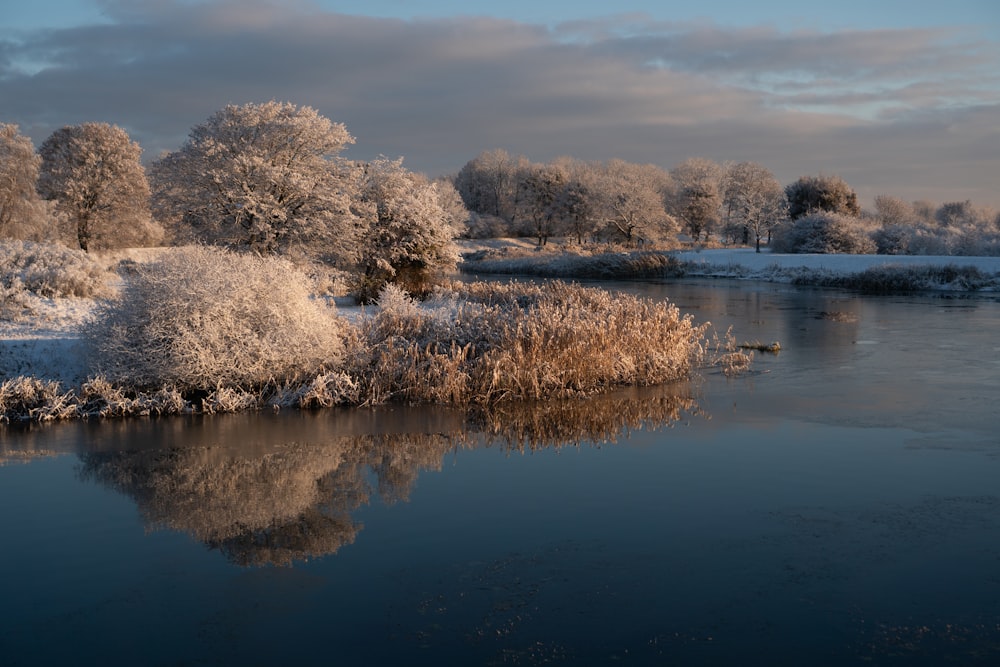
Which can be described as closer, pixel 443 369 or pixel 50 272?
pixel 443 369

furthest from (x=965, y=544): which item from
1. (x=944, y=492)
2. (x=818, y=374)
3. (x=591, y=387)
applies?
(x=818, y=374)

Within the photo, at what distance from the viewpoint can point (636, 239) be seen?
71.9 m

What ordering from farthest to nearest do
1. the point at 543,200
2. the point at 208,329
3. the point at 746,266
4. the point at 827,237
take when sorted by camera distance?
the point at 543,200
the point at 827,237
the point at 746,266
the point at 208,329

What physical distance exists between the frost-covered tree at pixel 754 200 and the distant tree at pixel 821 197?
0.96m

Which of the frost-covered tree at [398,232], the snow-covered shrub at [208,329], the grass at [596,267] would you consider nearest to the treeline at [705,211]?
the grass at [596,267]

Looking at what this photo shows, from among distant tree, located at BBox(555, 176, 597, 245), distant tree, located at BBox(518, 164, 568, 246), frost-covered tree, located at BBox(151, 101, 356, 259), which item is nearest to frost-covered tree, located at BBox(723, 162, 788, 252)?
distant tree, located at BBox(555, 176, 597, 245)

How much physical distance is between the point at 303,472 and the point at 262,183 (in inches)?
Answer: 539

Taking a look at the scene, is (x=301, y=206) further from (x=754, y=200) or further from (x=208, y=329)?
(x=754, y=200)

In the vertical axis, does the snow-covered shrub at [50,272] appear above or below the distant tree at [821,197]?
below

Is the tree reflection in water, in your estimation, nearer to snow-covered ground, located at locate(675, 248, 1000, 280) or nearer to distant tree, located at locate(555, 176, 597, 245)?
snow-covered ground, located at locate(675, 248, 1000, 280)

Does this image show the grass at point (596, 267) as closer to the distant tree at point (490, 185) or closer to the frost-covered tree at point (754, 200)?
the frost-covered tree at point (754, 200)

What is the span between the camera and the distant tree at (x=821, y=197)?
6500 centimetres

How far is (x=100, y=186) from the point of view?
3562 centimetres

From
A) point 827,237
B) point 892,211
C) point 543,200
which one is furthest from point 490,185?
point 827,237
